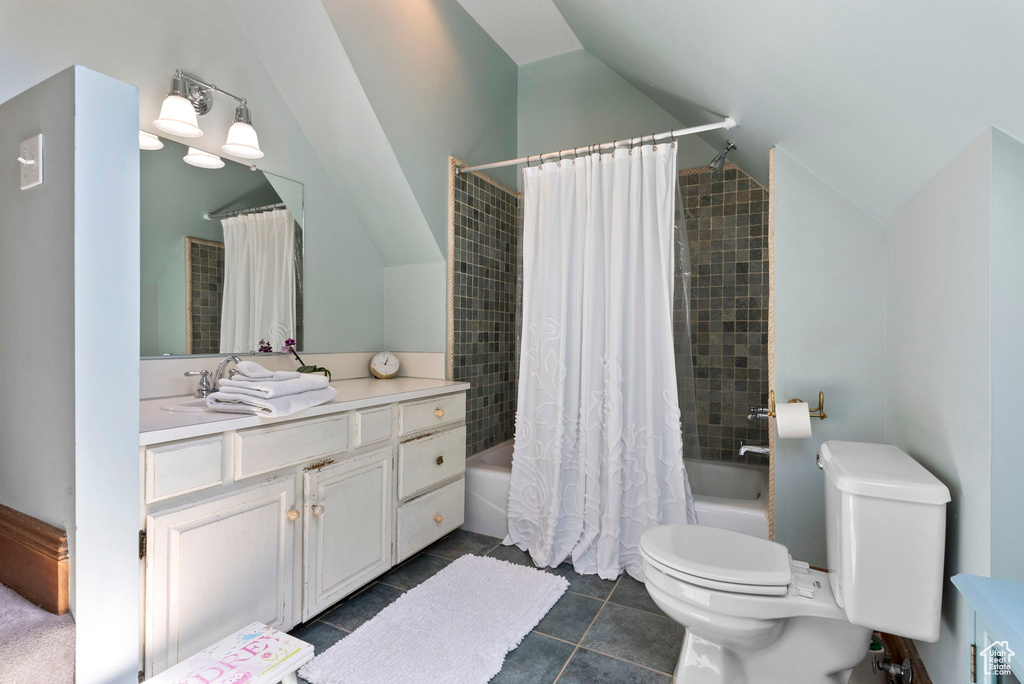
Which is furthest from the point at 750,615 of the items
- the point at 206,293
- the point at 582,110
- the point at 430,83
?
the point at 582,110

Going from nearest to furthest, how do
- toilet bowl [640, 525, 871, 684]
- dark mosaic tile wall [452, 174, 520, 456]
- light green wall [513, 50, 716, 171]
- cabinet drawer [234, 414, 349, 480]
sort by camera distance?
toilet bowl [640, 525, 871, 684], cabinet drawer [234, 414, 349, 480], dark mosaic tile wall [452, 174, 520, 456], light green wall [513, 50, 716, 171]

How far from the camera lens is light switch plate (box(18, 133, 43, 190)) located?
1.09 metres

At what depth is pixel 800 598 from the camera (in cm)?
145

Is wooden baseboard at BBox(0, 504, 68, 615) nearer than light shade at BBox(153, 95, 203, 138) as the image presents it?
Yes

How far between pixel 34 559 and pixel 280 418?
25.6 inches

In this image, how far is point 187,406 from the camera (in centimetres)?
171

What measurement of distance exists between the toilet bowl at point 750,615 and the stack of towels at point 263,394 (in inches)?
48.1

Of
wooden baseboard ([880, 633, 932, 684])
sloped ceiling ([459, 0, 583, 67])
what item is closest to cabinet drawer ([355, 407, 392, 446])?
wooden baseboard ([880, 633, 932, 684])

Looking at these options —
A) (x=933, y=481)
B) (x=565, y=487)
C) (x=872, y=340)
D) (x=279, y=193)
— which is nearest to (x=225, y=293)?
(x=279, y=193)

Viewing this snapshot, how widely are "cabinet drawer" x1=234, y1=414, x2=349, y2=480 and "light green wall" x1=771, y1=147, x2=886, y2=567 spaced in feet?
5.74

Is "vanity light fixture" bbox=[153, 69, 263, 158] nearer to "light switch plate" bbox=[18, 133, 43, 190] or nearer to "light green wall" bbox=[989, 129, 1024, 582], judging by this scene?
"light switch plate" bbox=[18, 133, 43, 190]

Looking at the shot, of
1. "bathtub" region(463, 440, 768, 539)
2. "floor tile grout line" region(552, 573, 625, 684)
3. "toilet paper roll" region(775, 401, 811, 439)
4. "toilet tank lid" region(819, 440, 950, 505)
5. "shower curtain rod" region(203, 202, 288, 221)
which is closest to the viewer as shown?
"toilet tank lid" region(819, 440, 950, 505)

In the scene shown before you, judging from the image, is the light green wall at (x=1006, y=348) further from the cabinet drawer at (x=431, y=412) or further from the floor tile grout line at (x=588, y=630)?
the cabinet drawer at (x=431, y=412)

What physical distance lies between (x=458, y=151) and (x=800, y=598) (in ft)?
8.37
